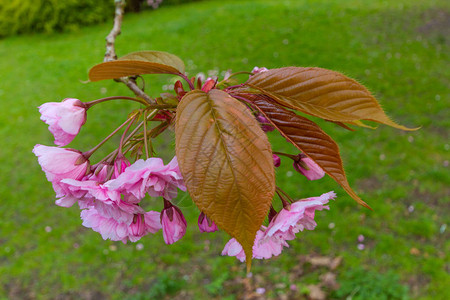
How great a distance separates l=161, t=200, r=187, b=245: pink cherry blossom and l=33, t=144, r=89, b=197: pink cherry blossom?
0.57ft

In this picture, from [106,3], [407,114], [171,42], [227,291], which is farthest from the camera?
[106,3]

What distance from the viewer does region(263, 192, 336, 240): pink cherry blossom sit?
2.27 ft

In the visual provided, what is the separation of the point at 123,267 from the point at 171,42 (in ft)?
16.7

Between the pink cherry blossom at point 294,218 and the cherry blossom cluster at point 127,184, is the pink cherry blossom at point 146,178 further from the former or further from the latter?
the pink cherry blossom at point 294,218

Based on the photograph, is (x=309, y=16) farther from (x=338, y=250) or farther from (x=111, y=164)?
(x=111, y=164)

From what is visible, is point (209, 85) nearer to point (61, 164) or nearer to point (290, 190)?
point (61, 164)

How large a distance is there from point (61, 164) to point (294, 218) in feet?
1.36

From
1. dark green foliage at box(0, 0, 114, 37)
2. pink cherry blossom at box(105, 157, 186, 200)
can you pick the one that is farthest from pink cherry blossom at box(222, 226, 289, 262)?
dark green foliage at box(0, 0, 114, 37)

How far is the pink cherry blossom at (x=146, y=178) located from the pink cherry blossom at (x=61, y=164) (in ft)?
0.34

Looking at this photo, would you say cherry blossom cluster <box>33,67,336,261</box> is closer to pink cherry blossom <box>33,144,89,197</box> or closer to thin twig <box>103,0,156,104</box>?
pink cherry blossom <box>33,144,89,197</box>

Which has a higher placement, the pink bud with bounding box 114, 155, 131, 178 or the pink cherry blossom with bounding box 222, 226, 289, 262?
the pink bud with bounding box 114, 155, 131, 178

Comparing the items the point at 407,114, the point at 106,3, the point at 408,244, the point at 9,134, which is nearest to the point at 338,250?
the point at 408,244

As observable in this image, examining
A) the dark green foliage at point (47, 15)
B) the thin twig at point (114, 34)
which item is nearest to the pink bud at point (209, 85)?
the thin twig at point (114, 34)

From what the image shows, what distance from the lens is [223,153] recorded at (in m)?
0.50
